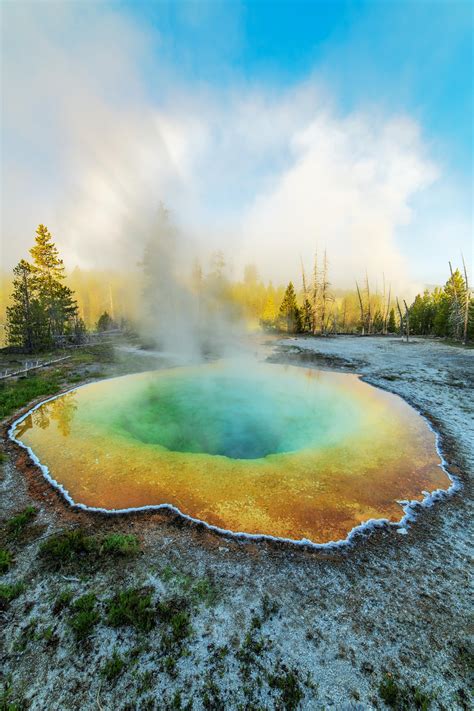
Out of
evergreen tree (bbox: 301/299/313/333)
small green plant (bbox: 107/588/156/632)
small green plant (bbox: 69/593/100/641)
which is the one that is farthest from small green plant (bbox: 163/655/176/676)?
evergreen tree (bbox: 301/299/313/333)

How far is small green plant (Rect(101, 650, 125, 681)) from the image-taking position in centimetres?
332

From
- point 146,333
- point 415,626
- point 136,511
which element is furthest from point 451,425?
point 146,333

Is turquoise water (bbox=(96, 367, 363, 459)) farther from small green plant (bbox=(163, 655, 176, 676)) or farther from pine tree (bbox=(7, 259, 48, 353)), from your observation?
pine tree (bbox=(7, 259, 48, 353))

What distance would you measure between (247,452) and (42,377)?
14399 millimetres

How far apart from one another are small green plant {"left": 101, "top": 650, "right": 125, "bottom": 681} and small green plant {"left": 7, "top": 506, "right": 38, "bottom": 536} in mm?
3328

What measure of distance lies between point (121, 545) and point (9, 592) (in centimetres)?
159

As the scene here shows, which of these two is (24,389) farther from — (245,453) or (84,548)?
(84,548)

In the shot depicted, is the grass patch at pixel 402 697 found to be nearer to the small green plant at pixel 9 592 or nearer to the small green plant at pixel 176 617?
the small green plant at pixel 176 617

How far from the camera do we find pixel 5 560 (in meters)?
4.73

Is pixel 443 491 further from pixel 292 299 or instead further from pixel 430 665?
pixel 292 299

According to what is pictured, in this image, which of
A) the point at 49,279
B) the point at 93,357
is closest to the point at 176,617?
the point at 93,357

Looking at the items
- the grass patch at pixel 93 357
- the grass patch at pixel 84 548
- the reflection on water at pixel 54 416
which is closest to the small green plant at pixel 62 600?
the grass patch at pixel 84 548

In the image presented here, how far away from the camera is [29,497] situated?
21.7 feet

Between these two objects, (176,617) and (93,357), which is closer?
(176,617)
